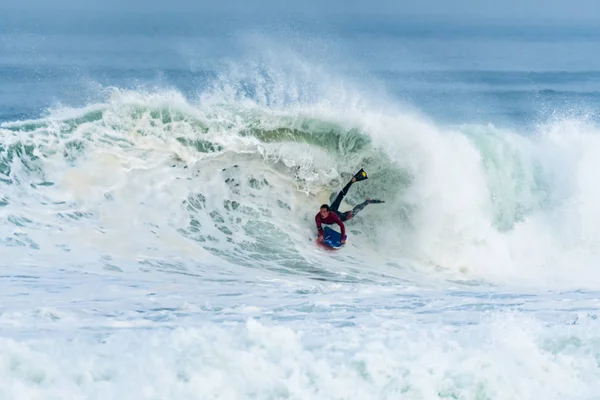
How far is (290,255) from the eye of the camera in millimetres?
14430

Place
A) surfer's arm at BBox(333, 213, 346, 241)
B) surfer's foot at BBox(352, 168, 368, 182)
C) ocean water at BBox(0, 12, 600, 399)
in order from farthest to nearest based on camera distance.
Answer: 1. surfer's foot at BBox(352, 168, 368, 182)
2. surfer's arm at BBox(333, 213, 346, 241)
3. ocean water at BBox(0, 12, 600, 399)

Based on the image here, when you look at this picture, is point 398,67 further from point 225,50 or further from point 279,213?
point 279,213

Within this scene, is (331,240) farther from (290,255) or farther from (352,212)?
(290,255)

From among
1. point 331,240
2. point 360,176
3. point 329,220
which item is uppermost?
point 360,176

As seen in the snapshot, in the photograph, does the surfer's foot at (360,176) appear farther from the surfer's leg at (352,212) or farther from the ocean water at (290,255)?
the ocean water at (290,255)

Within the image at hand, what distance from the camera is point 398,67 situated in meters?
45.0

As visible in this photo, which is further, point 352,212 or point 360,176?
point 352,212

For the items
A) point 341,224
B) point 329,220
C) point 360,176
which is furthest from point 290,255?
point 360,176

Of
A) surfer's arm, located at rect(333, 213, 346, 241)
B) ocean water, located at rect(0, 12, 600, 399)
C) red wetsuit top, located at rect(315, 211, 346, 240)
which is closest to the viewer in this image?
ocean water, located at rect(0, 12, 600, 399)

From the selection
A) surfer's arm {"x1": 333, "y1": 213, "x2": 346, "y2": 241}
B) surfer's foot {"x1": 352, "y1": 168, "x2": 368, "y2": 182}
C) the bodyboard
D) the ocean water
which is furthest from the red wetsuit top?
surfer's foot {"x1": 352, "y1": 168, "x2": 368, "y2": 182}

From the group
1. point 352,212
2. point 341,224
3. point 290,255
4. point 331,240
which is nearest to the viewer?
point 341,224

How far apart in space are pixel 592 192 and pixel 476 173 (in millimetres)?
2559

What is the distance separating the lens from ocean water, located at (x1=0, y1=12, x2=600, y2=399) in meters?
9.30

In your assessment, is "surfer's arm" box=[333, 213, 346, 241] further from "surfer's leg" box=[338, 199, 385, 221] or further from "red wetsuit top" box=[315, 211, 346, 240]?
"surfer's leg" box=[338, 199, 385, 221]
